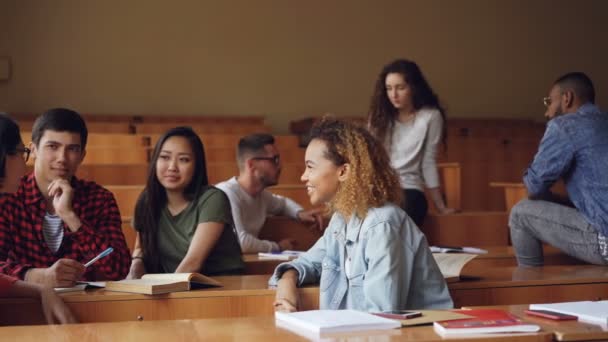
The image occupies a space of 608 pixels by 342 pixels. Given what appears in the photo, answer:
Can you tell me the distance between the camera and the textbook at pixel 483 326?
1628 millimetres

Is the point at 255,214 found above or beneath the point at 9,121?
beneath

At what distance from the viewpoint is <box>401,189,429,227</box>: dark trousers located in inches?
158

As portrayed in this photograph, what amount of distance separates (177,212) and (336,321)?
1394 mm

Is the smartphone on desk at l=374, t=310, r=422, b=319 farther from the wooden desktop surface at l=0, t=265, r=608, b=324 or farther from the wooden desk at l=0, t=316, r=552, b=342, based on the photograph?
the wooden desktop surface at l=0, t=265, r=608, b=324

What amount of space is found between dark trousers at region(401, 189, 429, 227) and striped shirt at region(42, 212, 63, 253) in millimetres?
1787

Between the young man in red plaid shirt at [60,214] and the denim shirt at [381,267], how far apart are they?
0.72m

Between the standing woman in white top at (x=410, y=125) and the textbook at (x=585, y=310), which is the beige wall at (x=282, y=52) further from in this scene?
the textbook at (x=585, y=310)

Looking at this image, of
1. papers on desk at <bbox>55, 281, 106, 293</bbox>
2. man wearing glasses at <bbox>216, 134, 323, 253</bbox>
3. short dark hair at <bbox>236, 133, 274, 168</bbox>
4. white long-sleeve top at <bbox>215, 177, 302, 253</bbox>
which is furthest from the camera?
short dark hair at <bbox>236, 133, 274, 168</bbox>

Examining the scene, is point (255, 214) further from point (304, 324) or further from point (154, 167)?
point (304, 324)

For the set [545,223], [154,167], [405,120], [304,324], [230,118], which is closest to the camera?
[304,324]

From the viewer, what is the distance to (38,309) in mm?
2311

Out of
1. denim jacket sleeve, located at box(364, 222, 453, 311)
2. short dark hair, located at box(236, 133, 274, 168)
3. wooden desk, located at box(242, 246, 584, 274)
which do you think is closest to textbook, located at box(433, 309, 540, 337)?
denim jacket sleeve, located at box(364, 222, 453, 311)

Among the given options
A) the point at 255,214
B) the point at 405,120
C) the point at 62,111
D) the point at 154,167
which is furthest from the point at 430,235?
the point at 62,111

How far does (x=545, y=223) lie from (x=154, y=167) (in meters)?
1.38
